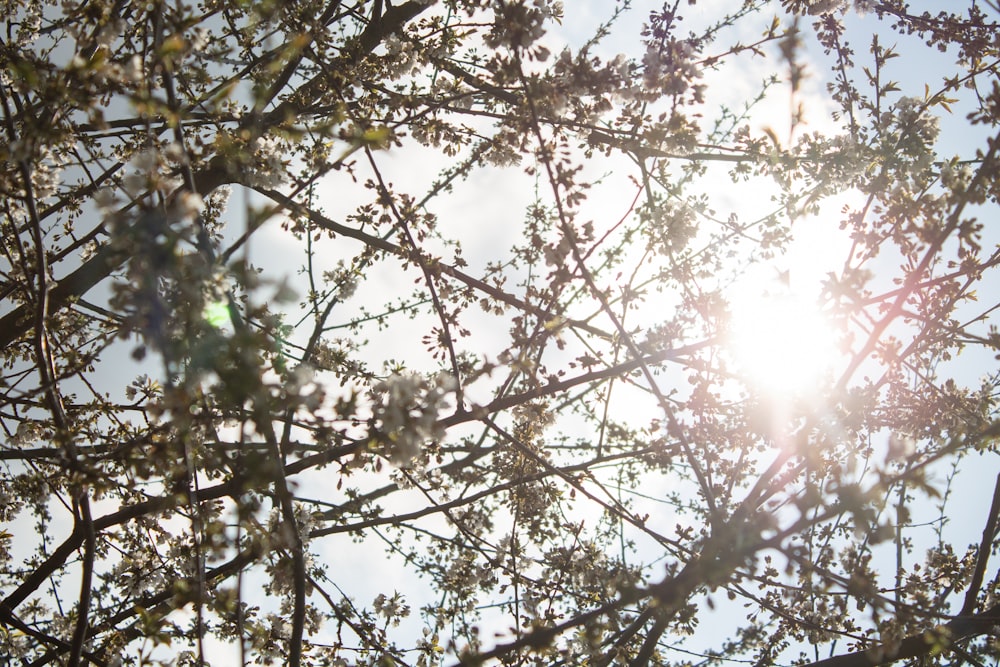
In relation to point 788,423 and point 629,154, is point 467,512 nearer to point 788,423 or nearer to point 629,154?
point 788,423

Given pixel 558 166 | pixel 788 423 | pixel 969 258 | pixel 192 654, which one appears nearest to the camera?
pixel 558 166

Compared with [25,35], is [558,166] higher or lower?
lower

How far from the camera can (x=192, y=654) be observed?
177 inches

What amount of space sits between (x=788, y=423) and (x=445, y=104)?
306 cm

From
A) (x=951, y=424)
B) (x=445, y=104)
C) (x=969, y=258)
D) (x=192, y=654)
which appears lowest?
(x=192, y=654)

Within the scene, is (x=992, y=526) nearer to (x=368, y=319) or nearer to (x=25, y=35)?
(x=368, y=319)

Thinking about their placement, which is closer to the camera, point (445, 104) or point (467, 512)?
point (445, 104)

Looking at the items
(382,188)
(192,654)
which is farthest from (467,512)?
(382,188)

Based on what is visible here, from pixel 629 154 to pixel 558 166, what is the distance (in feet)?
5.20

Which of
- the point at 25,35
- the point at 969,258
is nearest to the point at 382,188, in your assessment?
the point at 969,258

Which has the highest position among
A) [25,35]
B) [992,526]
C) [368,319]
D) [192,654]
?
[25,35]

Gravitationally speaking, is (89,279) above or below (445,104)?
below

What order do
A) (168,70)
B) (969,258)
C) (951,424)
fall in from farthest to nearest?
(951,424), (969,258), (168,70)

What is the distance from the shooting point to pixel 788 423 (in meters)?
3.13
